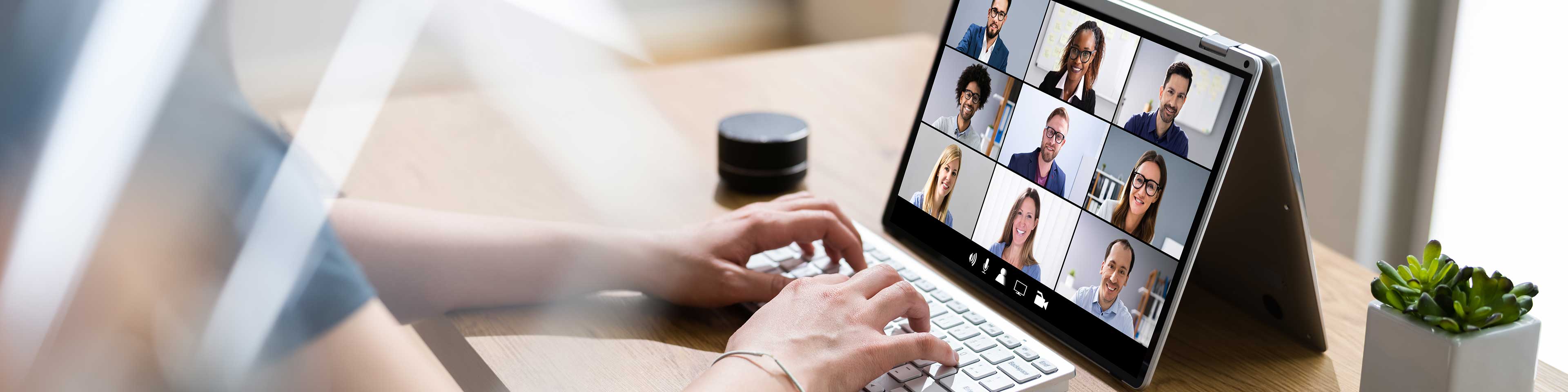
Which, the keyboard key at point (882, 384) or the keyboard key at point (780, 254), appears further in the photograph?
the keyboard key at point (780, 254)

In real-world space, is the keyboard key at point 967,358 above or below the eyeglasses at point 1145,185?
below

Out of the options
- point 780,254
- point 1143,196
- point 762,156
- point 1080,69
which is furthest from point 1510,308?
point 762,156

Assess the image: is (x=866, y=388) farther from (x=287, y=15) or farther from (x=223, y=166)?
(x=287, y=15)

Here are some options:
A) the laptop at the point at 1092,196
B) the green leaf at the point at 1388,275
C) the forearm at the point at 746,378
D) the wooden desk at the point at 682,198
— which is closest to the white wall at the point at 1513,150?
A: the wooden desk at the point at 682,198

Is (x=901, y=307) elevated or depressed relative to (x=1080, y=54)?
depressed

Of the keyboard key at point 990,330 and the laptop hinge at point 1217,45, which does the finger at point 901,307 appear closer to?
the keyboard key at point 990,330

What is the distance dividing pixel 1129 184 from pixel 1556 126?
0.84 metres

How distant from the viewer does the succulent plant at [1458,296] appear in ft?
2.12

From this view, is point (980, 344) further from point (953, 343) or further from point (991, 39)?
point (991, 39)

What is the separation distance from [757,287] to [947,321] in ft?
0.54

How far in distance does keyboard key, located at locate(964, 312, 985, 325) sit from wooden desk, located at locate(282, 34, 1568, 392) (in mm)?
68

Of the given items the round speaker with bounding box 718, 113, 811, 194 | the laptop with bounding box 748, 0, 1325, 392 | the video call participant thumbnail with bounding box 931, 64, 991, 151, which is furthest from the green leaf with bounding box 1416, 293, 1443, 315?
the round speaker with bounding box 718, 113, 811, 194

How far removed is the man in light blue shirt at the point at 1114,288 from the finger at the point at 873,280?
15 centimetres

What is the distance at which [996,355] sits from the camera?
0.79 m
